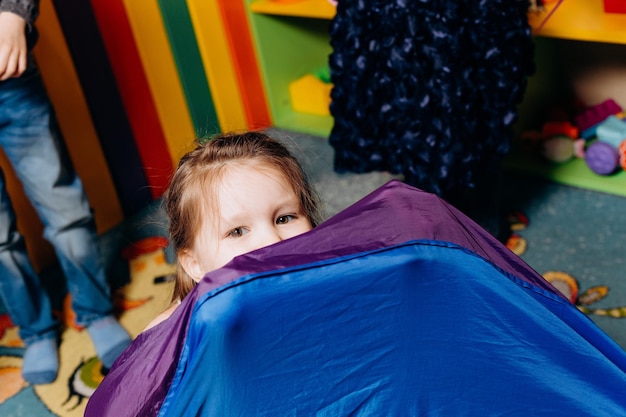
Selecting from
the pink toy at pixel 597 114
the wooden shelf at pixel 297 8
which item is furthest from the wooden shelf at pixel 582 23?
the wooden shelf at pixel 297 8

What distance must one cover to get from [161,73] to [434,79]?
1098mm

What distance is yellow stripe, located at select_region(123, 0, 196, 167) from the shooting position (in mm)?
2180

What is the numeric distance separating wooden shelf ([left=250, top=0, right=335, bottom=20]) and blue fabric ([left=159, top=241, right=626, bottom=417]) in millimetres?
1468

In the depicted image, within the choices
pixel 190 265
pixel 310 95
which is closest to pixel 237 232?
pixel 190 265

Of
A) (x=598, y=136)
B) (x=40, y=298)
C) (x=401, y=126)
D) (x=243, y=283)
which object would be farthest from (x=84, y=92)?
(x=243, y=283)

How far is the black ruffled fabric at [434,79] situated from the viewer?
1393 mm

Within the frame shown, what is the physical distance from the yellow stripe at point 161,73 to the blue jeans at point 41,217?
0.56 meters

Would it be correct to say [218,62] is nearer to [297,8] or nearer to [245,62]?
[245,62]

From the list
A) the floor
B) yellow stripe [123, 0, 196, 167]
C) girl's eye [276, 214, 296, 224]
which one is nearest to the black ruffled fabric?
the floor

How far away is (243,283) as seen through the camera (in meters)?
0.72

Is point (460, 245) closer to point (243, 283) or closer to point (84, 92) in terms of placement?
point (243, 283)

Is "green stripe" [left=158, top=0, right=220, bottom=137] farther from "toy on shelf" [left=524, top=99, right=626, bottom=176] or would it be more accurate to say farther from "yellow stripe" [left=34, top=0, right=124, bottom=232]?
"toy on shelf" [left=524, top=99, right=626, bottom=176]

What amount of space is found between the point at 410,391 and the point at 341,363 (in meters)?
0.10

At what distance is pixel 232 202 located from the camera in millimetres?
1013
